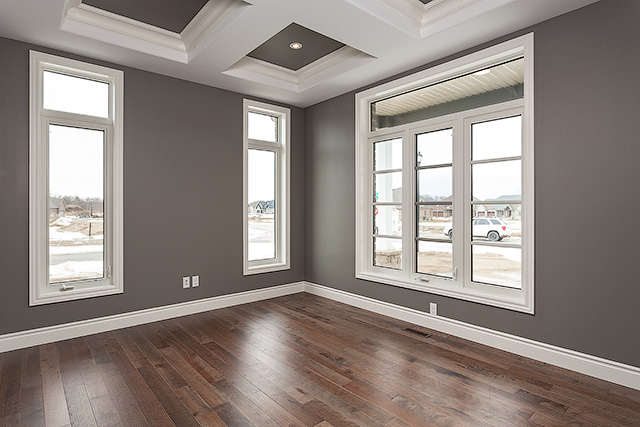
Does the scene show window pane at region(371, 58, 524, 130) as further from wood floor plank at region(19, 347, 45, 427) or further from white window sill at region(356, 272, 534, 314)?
wood floor plank at region(19, 347, 45, 427)

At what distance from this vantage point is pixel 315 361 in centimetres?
298

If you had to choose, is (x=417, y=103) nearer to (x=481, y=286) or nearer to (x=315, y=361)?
(x=481, y=286)

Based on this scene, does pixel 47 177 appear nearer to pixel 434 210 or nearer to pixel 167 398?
pixel 167 398

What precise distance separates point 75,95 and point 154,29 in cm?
107

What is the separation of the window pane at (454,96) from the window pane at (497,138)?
20 cm

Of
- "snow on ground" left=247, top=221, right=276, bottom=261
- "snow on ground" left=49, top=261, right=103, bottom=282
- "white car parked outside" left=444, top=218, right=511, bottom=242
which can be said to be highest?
"white car parked outside" left=444, top=218, right=511, bottom=242

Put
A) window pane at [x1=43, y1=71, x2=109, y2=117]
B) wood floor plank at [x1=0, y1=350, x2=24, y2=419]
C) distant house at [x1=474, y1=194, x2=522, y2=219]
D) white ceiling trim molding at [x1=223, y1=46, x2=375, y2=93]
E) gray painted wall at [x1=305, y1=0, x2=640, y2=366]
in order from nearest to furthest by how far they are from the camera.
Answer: wood floor plank at [x1=0, y1=350, x2=24, y2=419]
gray painted wall at [x1=305, y1=0, x2=640, y2=366]
distant house at [x1=474, y1=194, x2=522, y2=219]
window pane at [x1=43, y1=71, x2=109, y2=117]
white ceiling trim molding at [x1=223, y1=46, x2=375, y2=93]

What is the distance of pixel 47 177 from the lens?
135 inches

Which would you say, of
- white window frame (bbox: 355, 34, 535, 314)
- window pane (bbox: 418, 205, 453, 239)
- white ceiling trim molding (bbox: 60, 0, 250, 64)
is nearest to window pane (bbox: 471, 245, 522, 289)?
white window frame (bbox: 355, 34, 535, 314)

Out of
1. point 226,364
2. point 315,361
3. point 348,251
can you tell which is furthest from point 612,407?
point 348,251

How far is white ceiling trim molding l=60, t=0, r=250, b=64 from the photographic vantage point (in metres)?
3.06

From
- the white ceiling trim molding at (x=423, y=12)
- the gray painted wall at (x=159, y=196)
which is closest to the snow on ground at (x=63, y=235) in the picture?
the gray painted wall at (x=159, y=196)

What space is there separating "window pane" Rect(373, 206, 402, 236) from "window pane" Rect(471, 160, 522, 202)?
39.7 inches

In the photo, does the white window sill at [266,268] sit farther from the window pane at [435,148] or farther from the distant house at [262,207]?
the window pane at [435,148]
